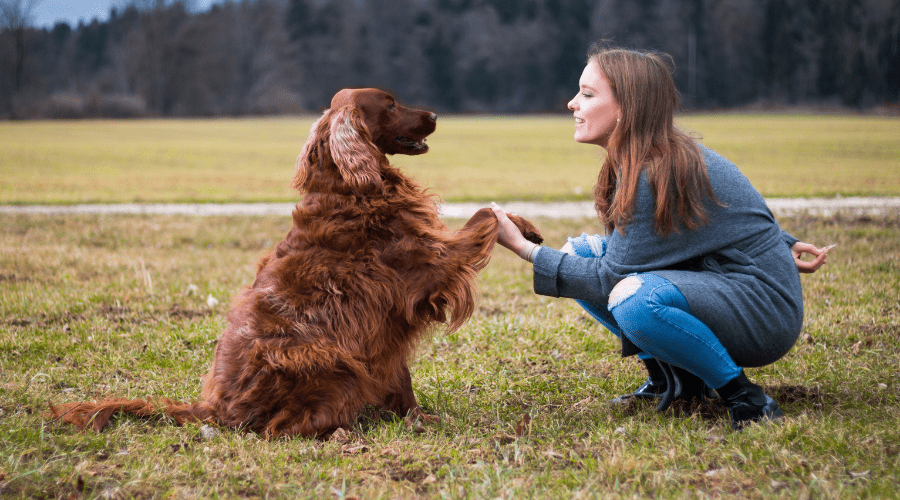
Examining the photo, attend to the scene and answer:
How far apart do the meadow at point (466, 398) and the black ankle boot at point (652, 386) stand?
88 mm

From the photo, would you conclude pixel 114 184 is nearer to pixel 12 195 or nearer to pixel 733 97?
pixel 12 195

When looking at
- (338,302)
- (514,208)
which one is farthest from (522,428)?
(514,208)

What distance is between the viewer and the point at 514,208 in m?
12.3

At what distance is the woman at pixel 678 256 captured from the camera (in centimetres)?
307

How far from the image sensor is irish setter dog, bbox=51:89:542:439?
126 inches

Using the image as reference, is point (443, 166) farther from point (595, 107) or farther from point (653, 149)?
point (653, 149)

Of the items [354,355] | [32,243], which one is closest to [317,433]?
[354,355]

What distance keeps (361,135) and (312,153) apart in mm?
265

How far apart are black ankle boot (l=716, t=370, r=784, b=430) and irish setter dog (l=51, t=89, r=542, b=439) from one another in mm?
1200

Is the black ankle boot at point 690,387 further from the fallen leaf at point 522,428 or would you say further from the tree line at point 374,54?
the tree line at point 374,54

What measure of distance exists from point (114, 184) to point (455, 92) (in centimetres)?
7452

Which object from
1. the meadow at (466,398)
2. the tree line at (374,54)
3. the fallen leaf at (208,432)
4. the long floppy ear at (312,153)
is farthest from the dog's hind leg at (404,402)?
the tree line at (374,54)

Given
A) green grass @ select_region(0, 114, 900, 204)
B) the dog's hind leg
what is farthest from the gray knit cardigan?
green grass @ select_region(0, 114, 900, 204)

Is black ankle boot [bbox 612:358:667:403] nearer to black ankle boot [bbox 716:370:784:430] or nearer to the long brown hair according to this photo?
black ankle boot [bbox 716:370:784:430]
